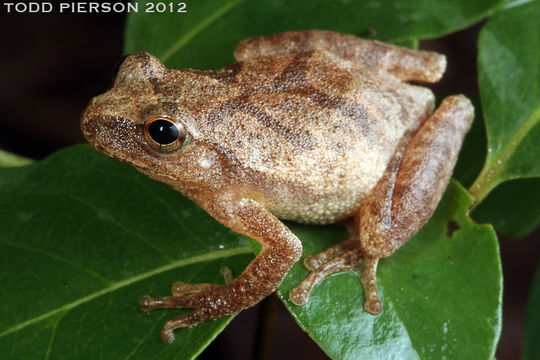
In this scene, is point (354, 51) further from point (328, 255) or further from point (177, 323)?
point (177, 323)

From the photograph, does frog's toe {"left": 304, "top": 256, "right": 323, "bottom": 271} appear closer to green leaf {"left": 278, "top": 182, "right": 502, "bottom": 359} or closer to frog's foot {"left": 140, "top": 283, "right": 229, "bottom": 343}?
green leaf {"left": 278, "top": 182, "right": 502, "bottom": 359}

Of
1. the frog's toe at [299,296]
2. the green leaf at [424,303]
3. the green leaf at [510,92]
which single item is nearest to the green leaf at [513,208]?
the green leaf at [510,92]

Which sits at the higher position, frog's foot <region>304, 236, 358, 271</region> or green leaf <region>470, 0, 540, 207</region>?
green leaf <region>470, 0, 540, 207</region>

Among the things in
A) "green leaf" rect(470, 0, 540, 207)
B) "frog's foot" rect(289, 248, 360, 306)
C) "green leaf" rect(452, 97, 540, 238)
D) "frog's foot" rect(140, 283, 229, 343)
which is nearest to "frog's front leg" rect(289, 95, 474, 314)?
"frog's foot" rect(289, 248, 360, 306)

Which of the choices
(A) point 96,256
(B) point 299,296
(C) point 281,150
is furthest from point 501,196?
(A) point 96,256

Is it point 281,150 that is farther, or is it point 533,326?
point 533,326

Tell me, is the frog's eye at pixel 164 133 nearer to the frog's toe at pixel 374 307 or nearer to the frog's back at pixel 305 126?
the frog's back at pixel 305 126

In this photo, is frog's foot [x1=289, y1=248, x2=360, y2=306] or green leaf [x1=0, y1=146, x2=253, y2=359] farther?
green leaf [x1=0, y1=146, x2=253, y2=359]
